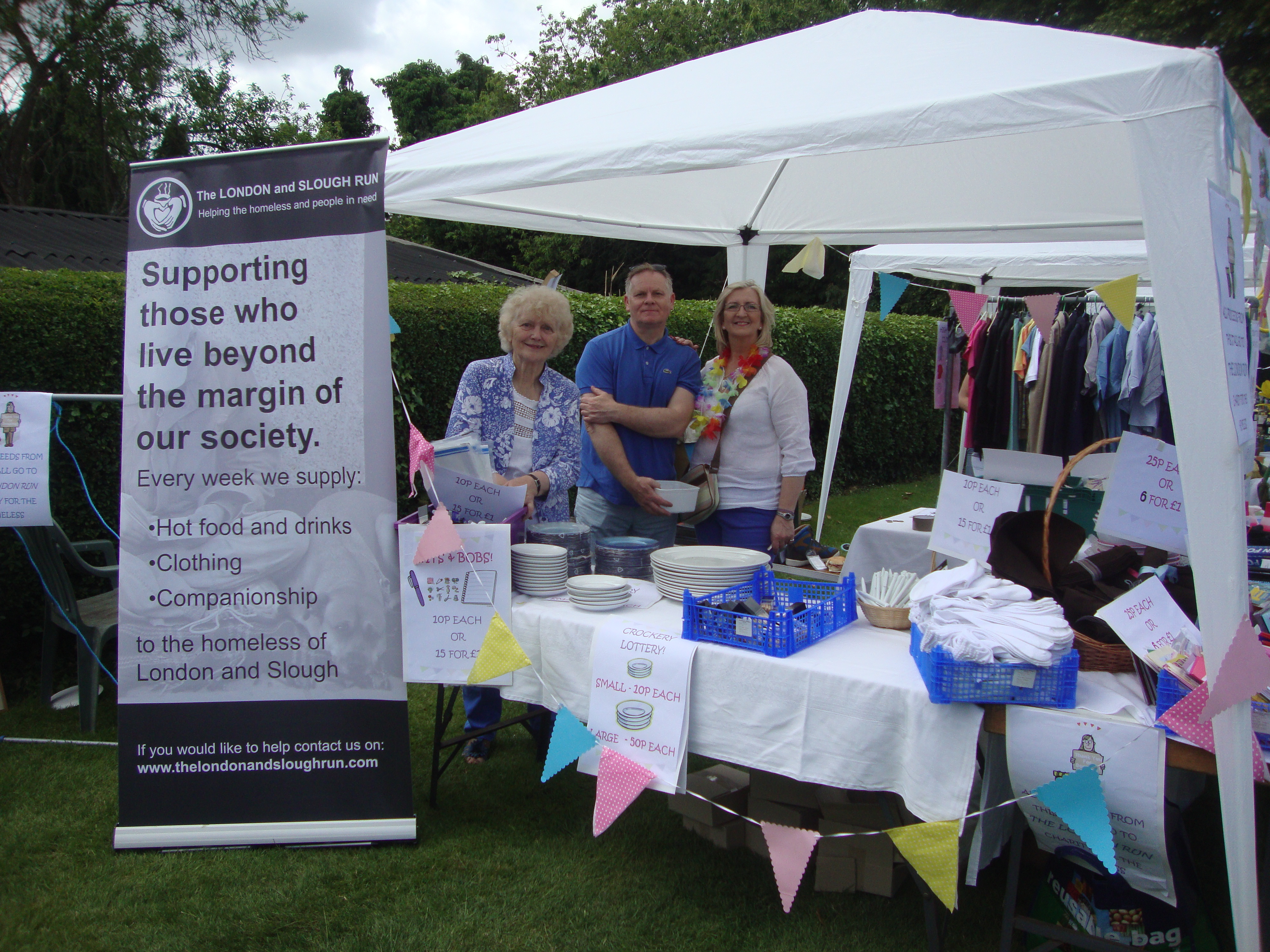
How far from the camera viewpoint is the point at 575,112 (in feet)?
8.54

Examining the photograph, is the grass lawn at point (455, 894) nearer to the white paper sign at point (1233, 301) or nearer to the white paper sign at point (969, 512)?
the white paper sign at point (969, 512)

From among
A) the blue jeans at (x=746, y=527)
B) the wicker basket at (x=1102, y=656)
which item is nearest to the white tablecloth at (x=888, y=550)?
the blue jeans at (x=746, y=527)

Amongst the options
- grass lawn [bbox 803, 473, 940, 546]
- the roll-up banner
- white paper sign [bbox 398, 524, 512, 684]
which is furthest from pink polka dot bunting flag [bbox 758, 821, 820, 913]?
grass lawn [bbox 803, 473, 940, 546]

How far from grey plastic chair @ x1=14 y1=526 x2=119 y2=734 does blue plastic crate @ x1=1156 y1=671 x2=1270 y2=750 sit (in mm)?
3335

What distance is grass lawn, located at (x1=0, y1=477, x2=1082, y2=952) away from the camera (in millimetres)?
2092

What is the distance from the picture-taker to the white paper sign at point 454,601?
7.40ft

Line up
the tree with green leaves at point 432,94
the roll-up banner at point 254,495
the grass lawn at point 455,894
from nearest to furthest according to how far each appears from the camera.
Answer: the grass lawn at point 455,894 → the roll-up banner at point 254,495 → the tree with green leaves at point 432,94

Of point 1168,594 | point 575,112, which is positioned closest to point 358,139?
point 575,112

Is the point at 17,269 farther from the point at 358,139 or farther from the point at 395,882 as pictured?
the point at 395,882

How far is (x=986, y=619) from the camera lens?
1741 mm

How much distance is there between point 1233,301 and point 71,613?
12.4 feet

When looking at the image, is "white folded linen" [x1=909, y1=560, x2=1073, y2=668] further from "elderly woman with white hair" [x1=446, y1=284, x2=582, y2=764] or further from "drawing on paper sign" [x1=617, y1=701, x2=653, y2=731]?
"elderly woman with white hair" [x1=446, y1=284, x2=582, y2=764]

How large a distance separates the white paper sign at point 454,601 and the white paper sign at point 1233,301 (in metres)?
1.62

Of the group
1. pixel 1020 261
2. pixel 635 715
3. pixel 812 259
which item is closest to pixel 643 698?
pixel 635 715
